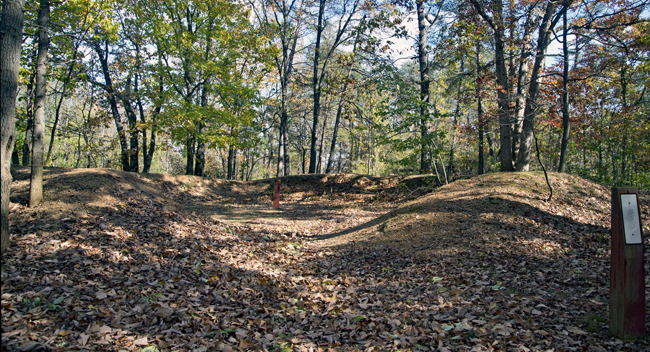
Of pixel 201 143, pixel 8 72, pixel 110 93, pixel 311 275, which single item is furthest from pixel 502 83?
pixel 110 93

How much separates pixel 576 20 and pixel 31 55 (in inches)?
810

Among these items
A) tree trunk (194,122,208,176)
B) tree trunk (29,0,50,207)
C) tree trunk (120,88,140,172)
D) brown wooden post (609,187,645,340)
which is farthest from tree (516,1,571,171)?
tree trunk (120,88,140,172)

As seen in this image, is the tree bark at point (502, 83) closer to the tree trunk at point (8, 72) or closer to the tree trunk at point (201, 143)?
the tree trunk at point (8, 72)

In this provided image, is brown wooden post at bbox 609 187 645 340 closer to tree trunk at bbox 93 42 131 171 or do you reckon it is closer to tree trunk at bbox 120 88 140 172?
tree trunk at bbox 120 88 140 172

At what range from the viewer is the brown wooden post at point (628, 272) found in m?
3.24

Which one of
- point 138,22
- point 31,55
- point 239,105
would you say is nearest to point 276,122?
point 239,105

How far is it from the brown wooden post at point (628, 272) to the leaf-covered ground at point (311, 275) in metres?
0.16

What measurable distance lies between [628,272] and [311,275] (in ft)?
14.2

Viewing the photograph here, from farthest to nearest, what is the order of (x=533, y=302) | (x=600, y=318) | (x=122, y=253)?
(x=122, y=253) < (x=533, y=302) < (x=600, y=318)

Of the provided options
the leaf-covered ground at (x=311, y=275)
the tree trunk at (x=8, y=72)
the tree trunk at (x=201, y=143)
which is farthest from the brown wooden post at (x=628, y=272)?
the tree trunk at (x=201, y=143)

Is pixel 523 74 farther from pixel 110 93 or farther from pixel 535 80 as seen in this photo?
pixel 110 93

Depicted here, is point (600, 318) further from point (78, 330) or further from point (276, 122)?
point (276, 122)

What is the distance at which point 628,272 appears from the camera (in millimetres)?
3268

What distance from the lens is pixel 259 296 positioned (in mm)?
4898
